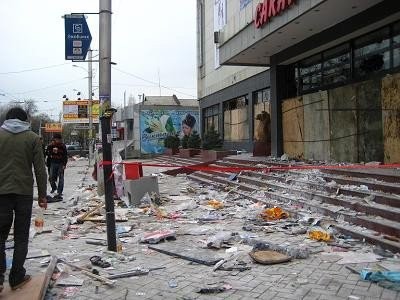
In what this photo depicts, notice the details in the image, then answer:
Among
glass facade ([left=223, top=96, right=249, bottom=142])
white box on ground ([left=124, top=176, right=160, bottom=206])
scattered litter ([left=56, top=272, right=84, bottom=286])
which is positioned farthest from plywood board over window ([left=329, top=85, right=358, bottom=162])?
glass facade ([left=223, top=96, right=249, bottom=142])

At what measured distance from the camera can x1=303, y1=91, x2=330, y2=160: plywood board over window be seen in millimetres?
15039

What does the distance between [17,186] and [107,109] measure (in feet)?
7.64

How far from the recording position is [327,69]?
1591 cm

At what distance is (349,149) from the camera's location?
13953 millimetres

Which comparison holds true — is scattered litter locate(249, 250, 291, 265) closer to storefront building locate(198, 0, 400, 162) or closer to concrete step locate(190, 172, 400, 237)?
concrete step locate(190, 172, 400, 237)

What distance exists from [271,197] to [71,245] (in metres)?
5.26

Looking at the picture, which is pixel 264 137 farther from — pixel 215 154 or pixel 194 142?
pixel 194 142

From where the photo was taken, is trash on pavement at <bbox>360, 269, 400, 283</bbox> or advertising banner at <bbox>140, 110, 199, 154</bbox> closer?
trash on pavement at <bbox>360, 269, 400, 283</bbox>

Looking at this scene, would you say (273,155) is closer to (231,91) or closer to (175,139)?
(231,91)

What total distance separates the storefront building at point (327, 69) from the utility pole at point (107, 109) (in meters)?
5.94

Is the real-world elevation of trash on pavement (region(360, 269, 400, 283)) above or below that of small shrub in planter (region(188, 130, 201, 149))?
below

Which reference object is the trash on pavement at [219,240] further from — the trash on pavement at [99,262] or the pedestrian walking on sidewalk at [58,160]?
the pedestrian walking on sidewalk at [58,160]

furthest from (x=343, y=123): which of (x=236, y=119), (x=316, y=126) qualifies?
(x=236, y=119)

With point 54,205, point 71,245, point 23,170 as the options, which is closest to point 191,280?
point 23,170
